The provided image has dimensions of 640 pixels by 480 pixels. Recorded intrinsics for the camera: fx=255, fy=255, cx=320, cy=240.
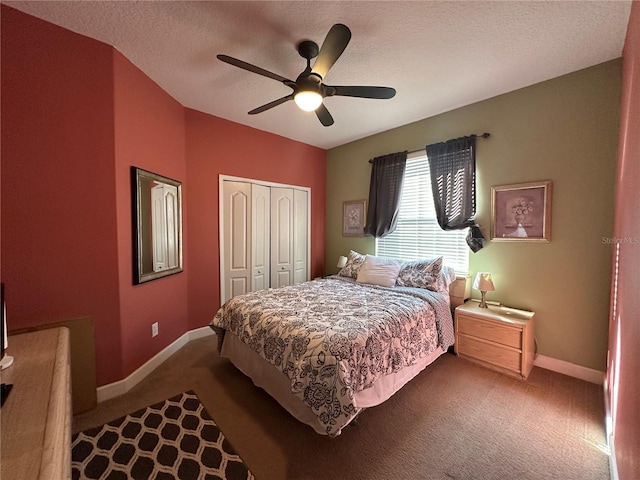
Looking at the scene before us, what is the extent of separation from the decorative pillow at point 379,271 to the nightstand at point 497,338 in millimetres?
743

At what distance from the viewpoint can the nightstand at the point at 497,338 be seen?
7.38 feet

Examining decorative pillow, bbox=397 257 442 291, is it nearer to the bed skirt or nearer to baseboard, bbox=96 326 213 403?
the bed skirt

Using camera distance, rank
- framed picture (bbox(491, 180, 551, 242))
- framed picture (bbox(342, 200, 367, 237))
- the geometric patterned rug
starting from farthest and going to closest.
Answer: framed picture (bbox(342, 200, 367, 237)), framed picture (bbox(491, 180, 551, 242)), the geometric patterned rug

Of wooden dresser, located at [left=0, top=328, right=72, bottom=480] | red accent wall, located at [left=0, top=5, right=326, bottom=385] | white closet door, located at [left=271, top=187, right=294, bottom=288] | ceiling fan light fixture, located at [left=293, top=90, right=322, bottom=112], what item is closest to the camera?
wooden dresser, located at [left=0, top=328, right=72, bottom=480]

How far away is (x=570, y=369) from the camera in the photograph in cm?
230

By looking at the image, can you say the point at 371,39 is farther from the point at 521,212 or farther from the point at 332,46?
the point at 521,212

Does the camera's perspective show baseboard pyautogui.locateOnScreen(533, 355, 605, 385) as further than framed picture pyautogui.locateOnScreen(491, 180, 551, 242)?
→ No

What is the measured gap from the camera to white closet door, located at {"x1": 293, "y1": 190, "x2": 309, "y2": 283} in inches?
163

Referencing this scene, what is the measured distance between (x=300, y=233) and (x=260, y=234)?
0.74 metres

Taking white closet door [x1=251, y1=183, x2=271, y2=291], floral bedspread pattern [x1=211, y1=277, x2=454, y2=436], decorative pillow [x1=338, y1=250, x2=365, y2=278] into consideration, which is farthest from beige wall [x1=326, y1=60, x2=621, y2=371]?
white closet door [x1=251, y1=183, x2=271, y2=291]

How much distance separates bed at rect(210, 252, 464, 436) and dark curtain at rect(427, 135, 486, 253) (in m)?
0.49

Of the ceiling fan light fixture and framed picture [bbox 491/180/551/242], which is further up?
the ceiling fan light fixture

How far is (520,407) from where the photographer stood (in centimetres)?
192

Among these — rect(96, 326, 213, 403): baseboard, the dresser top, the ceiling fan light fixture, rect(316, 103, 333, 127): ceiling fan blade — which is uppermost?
rect(316, 103, 333, 127): ceiling fan blade
